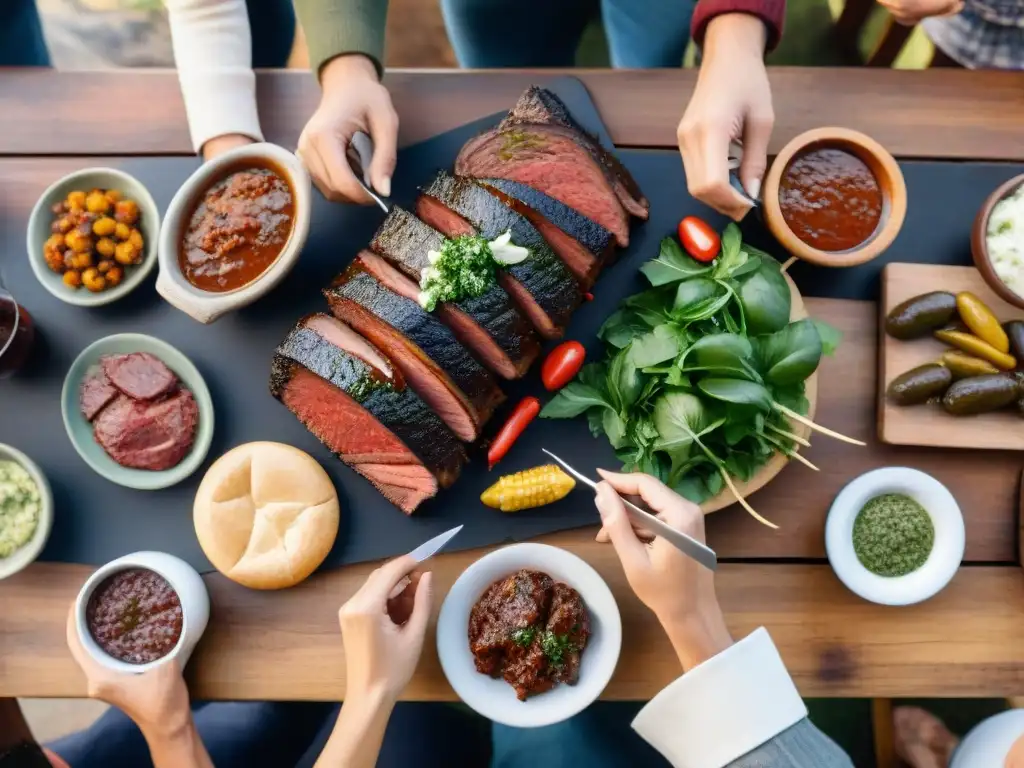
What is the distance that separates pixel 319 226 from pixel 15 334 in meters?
1.00

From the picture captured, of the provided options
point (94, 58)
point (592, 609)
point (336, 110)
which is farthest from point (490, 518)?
point (94, 58)

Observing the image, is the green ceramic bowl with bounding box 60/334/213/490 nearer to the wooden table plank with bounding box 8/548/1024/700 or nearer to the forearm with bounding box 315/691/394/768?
the wooden table plank with bounding box 8/548/1024/700

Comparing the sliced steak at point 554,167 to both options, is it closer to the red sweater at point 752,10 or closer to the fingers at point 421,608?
the red sweater at point 752,10

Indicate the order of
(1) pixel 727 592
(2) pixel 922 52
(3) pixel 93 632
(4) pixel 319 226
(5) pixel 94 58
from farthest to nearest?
(5) pixel 94 58 < (2) pixel 922 52 < (4) pixel 319 226 < (1) pixel 727 592 < (3) pixel 93 632

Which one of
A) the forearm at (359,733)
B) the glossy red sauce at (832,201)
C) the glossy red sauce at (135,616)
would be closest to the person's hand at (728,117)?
the glossy red sauce at (832,201)

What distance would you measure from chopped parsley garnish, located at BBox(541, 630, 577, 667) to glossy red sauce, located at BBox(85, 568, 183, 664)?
110 centimetres

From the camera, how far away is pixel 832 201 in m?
2.32

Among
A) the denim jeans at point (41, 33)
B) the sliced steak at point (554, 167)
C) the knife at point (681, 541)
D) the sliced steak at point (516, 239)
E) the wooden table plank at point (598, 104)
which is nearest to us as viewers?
the knife at point (681, 541)

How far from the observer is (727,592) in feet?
7.91

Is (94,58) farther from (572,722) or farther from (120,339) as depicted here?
(572,722)

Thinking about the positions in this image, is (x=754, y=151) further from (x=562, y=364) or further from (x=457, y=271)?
(x=457, y=271)

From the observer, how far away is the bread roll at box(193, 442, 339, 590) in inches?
91.6

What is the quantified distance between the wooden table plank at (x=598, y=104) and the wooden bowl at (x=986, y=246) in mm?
292

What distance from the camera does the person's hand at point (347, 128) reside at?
231cm
